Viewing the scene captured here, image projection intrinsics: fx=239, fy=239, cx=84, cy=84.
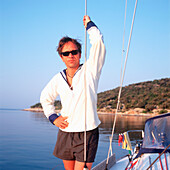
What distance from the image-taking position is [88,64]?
2.18 meters

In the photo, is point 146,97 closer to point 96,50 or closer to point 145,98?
point 145,98

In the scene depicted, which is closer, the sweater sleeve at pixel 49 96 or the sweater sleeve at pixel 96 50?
the sweater sleeve at pixel 96 50

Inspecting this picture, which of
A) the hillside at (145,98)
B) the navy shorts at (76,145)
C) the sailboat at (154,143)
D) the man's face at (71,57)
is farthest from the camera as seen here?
the hillside at (145,98)

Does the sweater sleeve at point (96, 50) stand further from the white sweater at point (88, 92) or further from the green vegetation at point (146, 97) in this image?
the green vegetation at point (146, 97)

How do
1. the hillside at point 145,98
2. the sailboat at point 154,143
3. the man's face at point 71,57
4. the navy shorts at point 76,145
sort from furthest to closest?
the hillside at point 145,98
the sailboat at point 154,143
the man's face at point 71,57
the navy shorts at point 76,145

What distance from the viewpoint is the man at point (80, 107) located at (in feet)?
6.89

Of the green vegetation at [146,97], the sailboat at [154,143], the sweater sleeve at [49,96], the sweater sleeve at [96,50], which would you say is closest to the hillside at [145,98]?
the green vegetation at [146,97]

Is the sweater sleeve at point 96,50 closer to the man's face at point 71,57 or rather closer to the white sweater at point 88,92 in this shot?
the white sweater at point 88,92

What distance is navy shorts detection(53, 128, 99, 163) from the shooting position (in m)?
2.08

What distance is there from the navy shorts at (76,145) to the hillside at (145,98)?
203 feet

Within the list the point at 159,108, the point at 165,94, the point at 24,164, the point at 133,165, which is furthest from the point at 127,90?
the point at 133,165

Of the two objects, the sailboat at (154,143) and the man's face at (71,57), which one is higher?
the man's face at (71,57)

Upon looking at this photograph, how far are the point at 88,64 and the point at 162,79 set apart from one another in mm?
98220

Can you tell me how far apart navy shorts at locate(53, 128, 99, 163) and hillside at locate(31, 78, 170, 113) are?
6185cm
